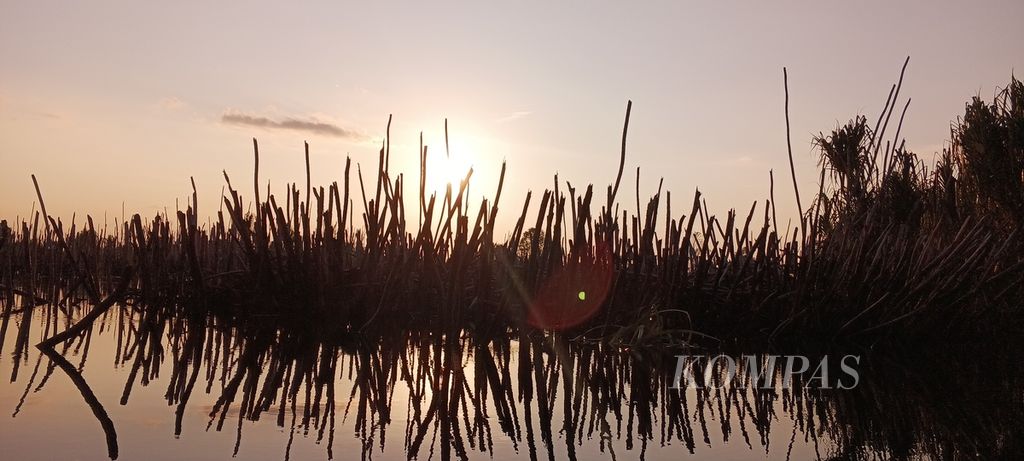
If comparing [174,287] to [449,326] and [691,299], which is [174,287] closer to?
[449,326]

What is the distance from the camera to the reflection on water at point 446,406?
1.64 meters

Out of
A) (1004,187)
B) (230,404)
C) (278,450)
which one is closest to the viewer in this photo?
(278,450)

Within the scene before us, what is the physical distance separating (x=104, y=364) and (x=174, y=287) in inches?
89.5

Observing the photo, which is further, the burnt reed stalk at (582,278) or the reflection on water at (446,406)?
the burnt reed stalk at (582,278)

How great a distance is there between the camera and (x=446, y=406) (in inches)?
81.8

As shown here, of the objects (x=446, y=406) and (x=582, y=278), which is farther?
(x=582, y=278)

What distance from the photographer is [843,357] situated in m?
3.45

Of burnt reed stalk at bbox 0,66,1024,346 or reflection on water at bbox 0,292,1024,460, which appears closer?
reflection on water at bbox 0,292,1024,460

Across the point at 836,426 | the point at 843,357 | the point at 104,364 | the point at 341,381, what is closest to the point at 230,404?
the point at 341,381

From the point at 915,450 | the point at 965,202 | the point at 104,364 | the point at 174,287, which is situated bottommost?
the point at 915,450

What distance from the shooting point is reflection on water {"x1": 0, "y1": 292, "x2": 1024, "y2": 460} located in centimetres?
164

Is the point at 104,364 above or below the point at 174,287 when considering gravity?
below

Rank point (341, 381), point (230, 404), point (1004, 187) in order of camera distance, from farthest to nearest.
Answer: point (1004, 187)
point (341, 381)
point (230, 404)

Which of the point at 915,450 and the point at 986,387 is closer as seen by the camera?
the point at 915,450
